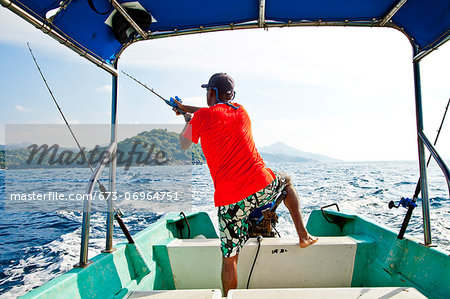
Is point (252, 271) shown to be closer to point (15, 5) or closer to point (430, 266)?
point (430, 266)

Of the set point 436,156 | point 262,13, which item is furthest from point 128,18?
point 436,156

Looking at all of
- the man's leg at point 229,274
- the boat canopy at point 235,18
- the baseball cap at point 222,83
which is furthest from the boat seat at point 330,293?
the boat canopy at point 235,18

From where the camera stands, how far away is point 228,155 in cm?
173

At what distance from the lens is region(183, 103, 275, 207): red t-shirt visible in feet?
5.56

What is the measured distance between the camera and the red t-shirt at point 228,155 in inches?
66.7

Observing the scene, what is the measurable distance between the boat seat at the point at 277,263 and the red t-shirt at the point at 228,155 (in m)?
0.67

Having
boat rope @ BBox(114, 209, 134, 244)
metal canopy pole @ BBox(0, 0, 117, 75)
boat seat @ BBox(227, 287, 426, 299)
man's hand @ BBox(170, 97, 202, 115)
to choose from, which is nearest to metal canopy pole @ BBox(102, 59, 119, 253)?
boat rope @ BBox(114, 209, 134, 244)

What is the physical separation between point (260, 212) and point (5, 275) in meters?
4.74

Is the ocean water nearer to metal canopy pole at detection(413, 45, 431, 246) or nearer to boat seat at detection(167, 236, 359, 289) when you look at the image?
metal canopy pole at detection(413, 45, 431, 246)

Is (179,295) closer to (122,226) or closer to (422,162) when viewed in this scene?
(122,226)

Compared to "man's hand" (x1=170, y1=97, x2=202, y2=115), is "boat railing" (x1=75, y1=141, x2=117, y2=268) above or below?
below

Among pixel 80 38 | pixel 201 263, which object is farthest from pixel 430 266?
pixel 80 38

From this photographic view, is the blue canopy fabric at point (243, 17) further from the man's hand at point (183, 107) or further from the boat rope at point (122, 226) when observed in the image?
the boat rope at point (122, 226)

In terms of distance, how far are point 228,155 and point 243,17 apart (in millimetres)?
1174
